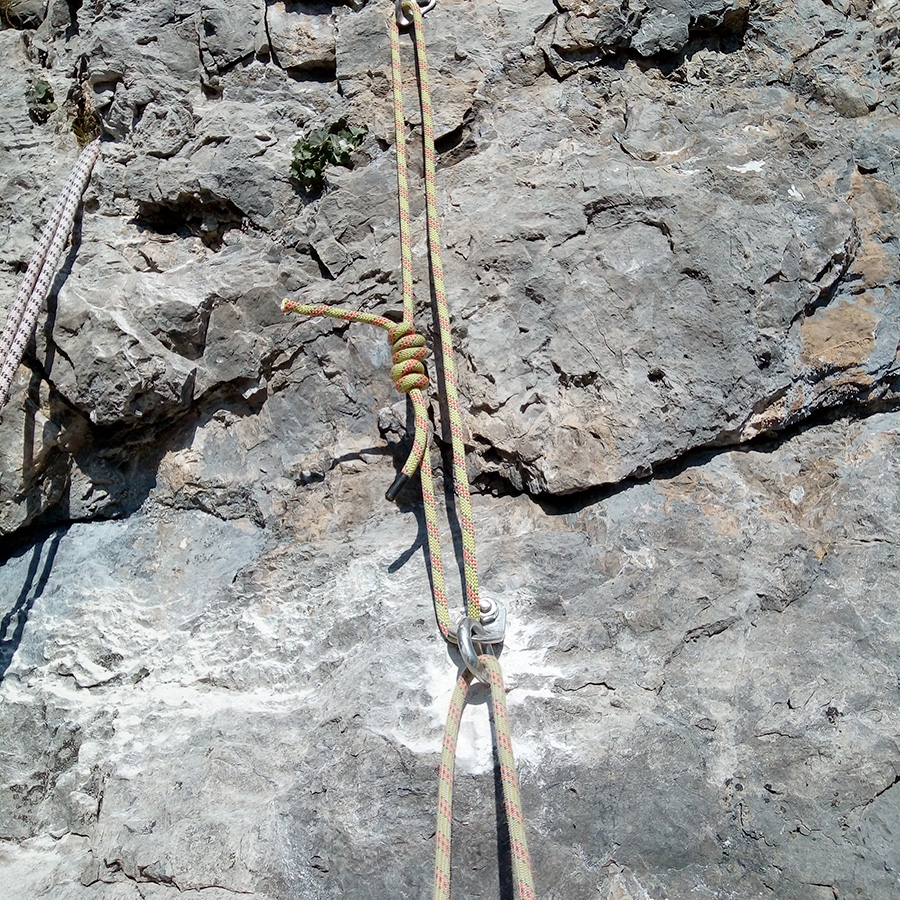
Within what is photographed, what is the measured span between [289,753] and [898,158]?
2.35 m

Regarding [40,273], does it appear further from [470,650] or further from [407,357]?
[470,650]

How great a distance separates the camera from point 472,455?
2.20 m

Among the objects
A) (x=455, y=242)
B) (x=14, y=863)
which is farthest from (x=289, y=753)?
(x=455, y=242)

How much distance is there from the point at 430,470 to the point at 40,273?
1231mm

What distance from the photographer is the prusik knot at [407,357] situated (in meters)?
2.07

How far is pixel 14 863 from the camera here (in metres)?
1.73

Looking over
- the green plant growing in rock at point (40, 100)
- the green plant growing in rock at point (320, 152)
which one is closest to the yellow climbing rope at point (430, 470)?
the green plant growing in rock at point (320, 152)

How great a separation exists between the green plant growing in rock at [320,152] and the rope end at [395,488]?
1005 millimetres

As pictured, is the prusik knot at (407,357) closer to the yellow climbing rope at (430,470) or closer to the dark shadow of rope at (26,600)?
the yellow climbing rope at (430,470)

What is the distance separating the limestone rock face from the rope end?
0.05 metres

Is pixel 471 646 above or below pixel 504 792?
above

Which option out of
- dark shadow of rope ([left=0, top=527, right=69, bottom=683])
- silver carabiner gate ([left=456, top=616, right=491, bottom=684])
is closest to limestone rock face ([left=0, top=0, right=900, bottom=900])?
dark shadow of rope ([left=0, top=527, right=69, bottom=683])

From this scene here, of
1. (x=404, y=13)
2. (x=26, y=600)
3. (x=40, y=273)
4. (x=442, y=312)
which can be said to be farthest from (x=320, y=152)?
(x=26, y=600)

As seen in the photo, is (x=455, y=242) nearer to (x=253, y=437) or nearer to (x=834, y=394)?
(x=253, y=437)
